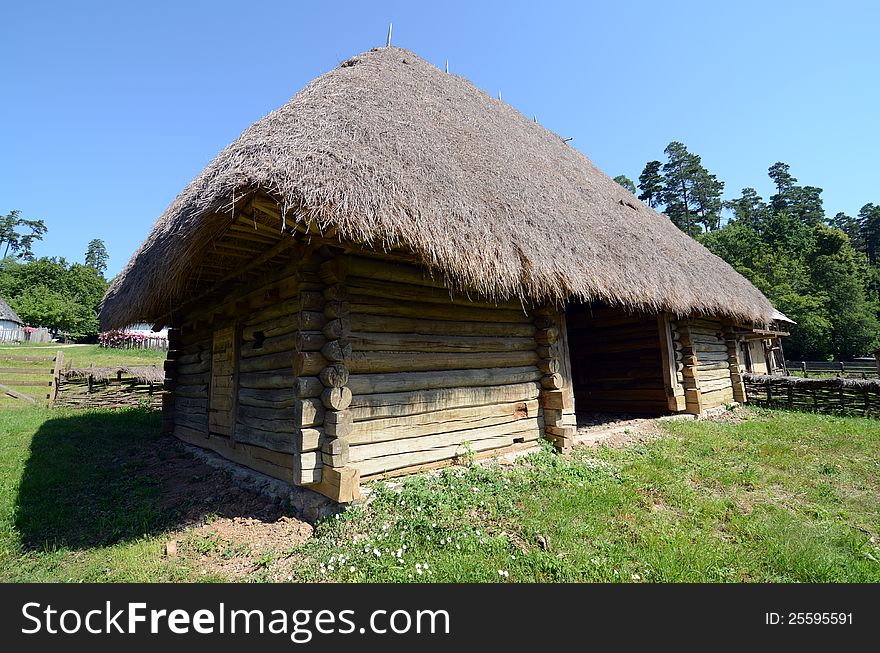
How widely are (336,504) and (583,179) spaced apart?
7.60 meters

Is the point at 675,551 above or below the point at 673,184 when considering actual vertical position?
below

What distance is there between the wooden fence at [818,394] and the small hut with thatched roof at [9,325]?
4958cm

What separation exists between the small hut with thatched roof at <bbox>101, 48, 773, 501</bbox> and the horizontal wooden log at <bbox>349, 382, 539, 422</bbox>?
20 millimetres

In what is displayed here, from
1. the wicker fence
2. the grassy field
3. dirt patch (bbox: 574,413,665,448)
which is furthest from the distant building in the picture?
the wicker fence

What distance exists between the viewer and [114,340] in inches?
→ 1243

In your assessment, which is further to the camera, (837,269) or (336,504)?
(837,269)

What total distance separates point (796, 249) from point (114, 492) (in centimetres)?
4579

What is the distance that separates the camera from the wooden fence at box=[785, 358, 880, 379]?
2093 centimetres

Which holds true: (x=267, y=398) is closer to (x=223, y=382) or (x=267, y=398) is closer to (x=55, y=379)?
(x=223, y=382)

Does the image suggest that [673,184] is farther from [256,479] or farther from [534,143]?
[256,479]

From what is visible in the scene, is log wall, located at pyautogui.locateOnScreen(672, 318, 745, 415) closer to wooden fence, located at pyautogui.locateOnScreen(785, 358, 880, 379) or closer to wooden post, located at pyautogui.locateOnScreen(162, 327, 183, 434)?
wooden post, located at pyautogui.locateOnScreen(162, 327, 183, 434)

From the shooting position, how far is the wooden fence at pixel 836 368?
20931mm

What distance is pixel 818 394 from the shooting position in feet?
29.6
